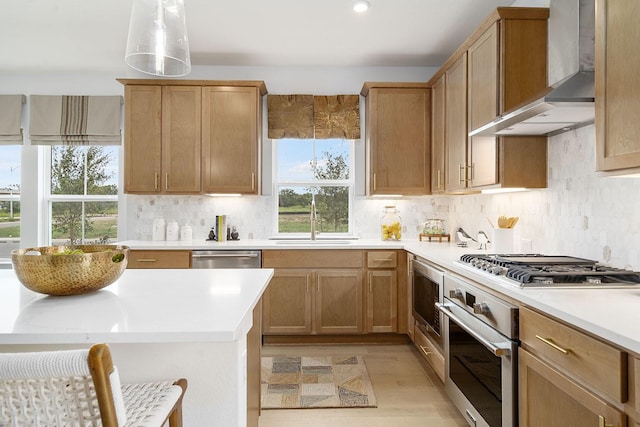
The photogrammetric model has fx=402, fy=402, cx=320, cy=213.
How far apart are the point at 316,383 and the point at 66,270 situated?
197 centimetres

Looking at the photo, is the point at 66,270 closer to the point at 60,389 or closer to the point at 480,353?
the point at 60,389

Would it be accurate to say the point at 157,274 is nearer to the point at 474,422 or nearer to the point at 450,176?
the point at 474,422

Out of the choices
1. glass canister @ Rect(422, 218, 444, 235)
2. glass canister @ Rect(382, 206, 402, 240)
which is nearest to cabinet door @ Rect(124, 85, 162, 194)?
glass canister @ Rect(382, 206, 402, 240)

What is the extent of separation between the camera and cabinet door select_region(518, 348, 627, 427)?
111 cm

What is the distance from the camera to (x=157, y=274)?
190cm

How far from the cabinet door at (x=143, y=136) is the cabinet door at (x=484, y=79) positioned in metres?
2.72

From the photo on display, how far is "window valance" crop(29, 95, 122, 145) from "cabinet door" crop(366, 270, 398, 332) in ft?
10.1

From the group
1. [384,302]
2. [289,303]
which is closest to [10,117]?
[289,303]

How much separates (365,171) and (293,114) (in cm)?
94

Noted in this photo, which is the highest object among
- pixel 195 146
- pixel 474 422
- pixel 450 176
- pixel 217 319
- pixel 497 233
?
pixel 195 146

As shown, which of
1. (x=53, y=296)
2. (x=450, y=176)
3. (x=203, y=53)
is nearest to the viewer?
(x=53, y=296)

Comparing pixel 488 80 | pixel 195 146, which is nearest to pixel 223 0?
pixel 195 146

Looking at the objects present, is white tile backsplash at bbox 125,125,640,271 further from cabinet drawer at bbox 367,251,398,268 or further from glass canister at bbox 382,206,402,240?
cabinet drawer at bbox 367,251,398,268

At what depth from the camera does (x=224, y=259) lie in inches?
137
